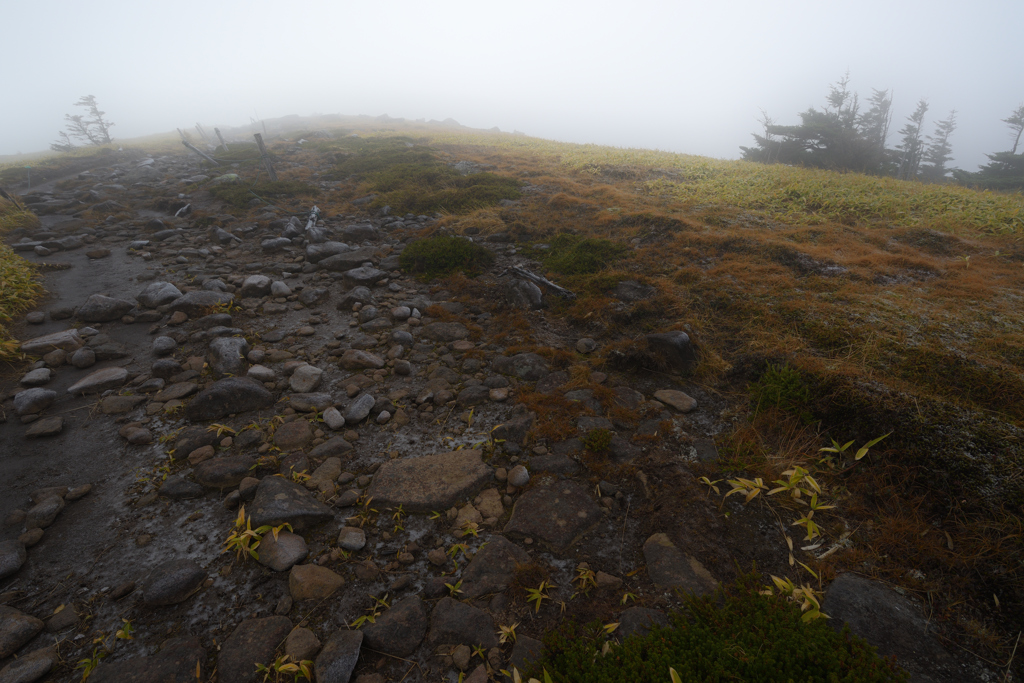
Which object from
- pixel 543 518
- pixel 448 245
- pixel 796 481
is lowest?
pixel 543 518

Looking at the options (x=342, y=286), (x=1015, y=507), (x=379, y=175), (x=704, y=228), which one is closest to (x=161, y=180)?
(x=379, y=175)

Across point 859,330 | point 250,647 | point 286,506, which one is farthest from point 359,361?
point 859,330

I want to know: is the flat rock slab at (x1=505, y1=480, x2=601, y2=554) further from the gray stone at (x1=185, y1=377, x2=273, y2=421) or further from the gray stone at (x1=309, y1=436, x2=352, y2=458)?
the gray stone at (x1=185, y1=377, x2=273, y2=421)

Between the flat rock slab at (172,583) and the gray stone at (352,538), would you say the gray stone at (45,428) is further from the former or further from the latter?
the gray stone at (352,538)

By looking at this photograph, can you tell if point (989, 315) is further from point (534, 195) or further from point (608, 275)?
point (534, 195)

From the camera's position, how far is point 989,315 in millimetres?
4531

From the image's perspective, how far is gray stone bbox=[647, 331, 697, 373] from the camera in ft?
15.9

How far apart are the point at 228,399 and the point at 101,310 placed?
11.8 feet

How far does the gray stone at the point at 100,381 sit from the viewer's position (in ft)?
15.0

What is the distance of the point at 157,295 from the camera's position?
624 centimetres

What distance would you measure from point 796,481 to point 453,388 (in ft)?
12.1

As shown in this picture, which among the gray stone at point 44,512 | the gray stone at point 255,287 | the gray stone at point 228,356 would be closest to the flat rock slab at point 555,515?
the gray stone at point 44,512

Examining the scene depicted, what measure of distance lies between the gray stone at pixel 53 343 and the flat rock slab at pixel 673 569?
7.66 metres

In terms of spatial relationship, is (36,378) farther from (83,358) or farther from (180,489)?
(180,489)
